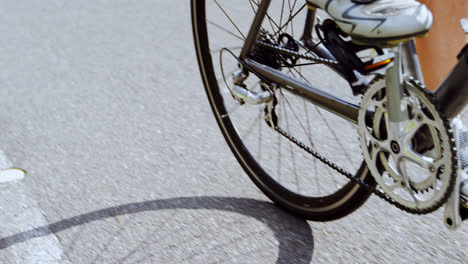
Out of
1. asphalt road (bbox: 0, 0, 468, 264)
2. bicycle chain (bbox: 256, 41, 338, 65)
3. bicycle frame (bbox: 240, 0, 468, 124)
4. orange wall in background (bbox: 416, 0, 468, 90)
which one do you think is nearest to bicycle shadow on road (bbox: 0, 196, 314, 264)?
asphalt road (bbox: 0, 0, 468, 264)

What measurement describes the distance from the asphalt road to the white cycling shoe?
0.89 meters

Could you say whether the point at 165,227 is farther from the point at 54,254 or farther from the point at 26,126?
the point at 26,126

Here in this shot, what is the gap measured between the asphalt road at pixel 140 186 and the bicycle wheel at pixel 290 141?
0.12 meters

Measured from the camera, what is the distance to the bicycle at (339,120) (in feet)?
4.59

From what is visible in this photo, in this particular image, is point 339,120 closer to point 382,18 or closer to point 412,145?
point 412,145

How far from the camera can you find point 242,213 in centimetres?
219

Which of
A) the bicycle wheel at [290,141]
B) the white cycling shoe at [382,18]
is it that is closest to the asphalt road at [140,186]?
the bicycle wheel at [290,141]

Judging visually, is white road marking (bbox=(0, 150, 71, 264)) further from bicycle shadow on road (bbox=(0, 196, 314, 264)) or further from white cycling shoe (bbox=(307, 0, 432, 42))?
white cycling shoe (bbox=(307, 0, 432, 42))

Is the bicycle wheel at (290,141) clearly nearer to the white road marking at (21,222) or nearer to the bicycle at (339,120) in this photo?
the bicycle at (339,120)

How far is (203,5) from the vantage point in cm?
224

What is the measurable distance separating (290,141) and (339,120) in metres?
0.36

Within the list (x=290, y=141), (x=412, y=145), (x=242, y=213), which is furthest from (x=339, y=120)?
(x=412, y=145)

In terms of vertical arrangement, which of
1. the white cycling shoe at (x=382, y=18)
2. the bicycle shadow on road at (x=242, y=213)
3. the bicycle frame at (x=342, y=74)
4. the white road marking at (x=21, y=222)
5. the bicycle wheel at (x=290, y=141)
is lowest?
the white road marking at (x=21, y=222)

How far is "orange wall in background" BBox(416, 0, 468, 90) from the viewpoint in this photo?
2121 millimetres
